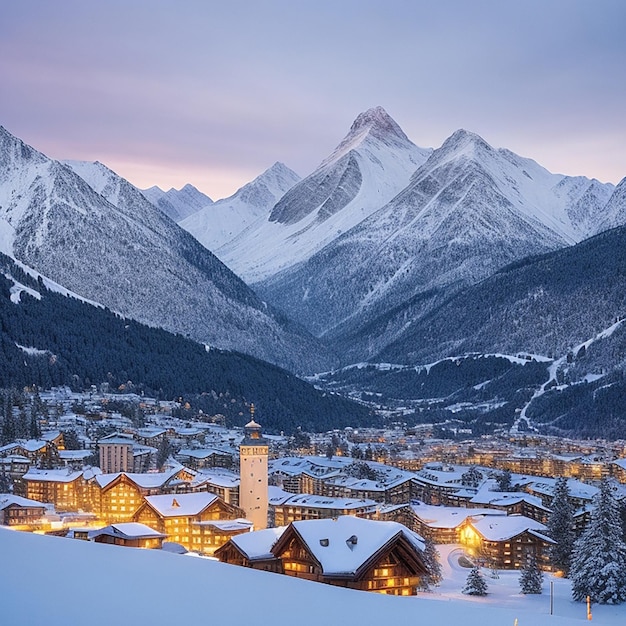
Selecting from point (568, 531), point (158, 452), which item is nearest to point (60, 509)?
point (158, 452)

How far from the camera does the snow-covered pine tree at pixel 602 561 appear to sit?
177ft

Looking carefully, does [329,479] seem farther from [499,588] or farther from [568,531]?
[499,588]

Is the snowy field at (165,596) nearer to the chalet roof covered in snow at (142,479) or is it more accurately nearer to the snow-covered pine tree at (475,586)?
the snow-covered pine tree at (475,586)

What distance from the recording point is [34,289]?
17862 cm

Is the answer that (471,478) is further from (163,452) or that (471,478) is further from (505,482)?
(163,452)

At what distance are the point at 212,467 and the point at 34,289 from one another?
8381cm

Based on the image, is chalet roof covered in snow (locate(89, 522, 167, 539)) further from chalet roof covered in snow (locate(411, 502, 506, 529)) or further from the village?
chalet roof covered in snow (locate(411, 502, 506, 529))

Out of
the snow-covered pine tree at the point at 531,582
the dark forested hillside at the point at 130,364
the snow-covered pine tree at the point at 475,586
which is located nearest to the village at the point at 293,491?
the snow-covered pine tree at the point at 475,586

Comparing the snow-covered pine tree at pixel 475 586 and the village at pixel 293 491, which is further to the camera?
the snow-covered pine tree at pixel 475 586

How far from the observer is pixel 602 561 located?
55.2m

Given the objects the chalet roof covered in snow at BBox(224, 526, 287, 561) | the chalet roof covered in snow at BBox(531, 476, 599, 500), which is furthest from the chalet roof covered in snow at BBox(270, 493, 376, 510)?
the chalet roof covered in snow at BBox(224, 526, 287, 561)

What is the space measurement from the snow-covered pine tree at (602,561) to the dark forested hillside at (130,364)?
93413mm

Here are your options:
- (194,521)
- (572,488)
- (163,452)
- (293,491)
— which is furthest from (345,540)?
(163,452)

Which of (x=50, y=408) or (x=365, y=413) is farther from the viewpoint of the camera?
(x=365, y=413)
